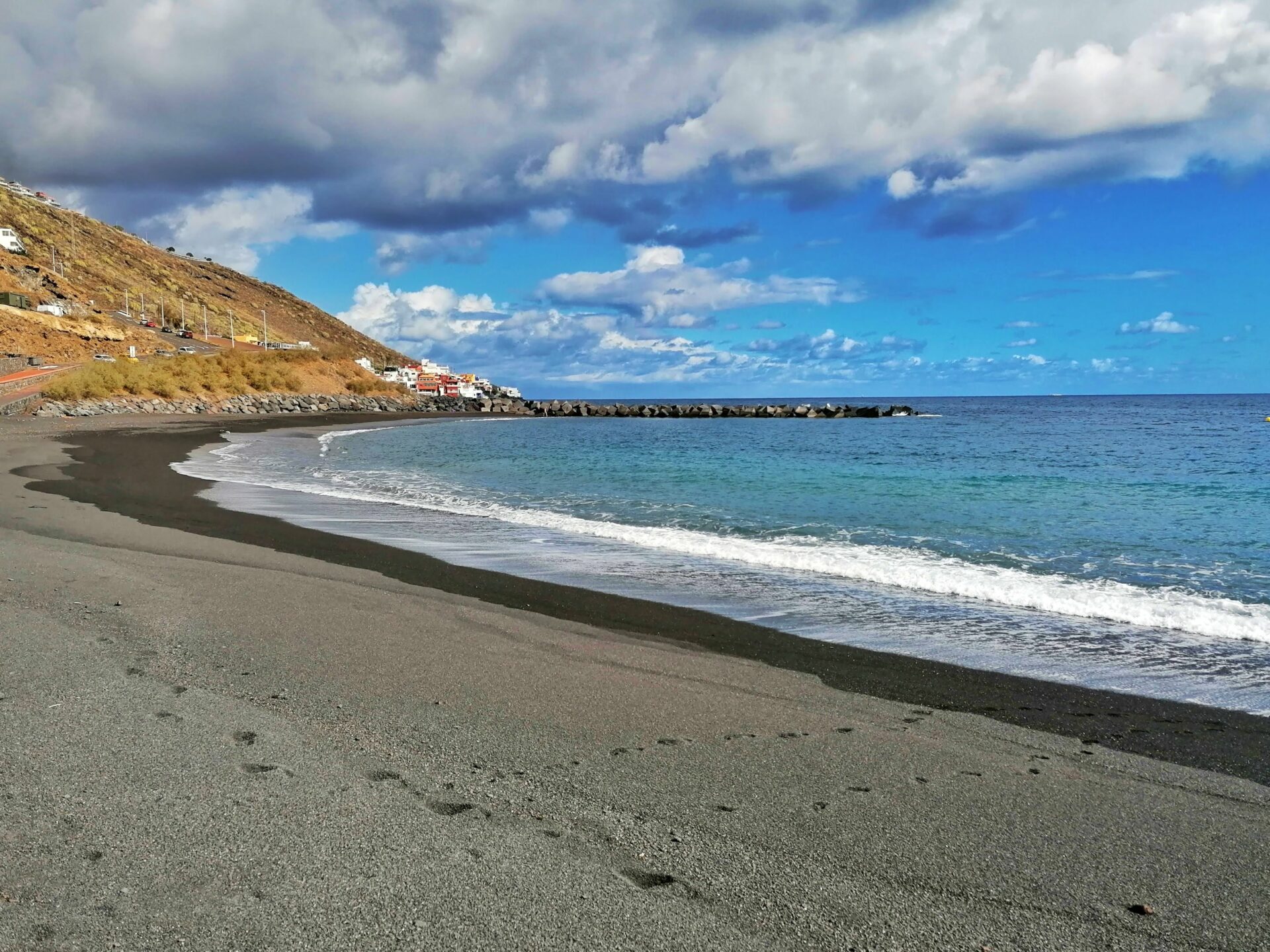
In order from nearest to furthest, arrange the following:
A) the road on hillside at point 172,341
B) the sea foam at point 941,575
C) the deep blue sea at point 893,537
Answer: the deep blue sea at point 893,537
the sea foam at point 941,575
the road on hillside at point 172,341

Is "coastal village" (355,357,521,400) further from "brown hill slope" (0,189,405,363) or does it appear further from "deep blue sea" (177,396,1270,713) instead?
"deep blue sea" (177,396,1270,713)

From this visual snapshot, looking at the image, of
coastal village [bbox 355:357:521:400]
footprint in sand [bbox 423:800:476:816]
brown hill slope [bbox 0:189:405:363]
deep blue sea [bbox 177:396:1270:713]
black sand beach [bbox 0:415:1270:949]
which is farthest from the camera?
coastal village [bbox 355:357:521:400]

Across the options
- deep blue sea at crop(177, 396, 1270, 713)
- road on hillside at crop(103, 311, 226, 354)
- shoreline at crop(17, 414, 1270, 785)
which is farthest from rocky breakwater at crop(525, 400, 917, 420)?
shoreline at crop(17, 414, 1270, 785)

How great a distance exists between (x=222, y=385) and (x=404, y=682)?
71811 millimetres

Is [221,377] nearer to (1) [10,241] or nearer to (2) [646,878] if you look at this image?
(1) [10,241]

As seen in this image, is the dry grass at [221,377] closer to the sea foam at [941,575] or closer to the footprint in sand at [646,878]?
the sea foam at [941,575]

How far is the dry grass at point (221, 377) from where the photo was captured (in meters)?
50.3

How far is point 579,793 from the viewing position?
380 centimetres

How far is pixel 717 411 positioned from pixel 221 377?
5980 cm

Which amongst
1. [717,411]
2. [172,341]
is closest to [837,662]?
[717,411]

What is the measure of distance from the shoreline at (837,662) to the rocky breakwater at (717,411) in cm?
8466

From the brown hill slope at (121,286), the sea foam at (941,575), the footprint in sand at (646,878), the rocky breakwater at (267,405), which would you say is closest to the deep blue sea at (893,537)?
the sea foam at (941,575)

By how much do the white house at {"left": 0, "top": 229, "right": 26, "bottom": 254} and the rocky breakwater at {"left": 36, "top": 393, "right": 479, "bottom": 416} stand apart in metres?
50.1

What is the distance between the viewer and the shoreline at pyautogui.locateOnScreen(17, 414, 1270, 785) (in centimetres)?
491
